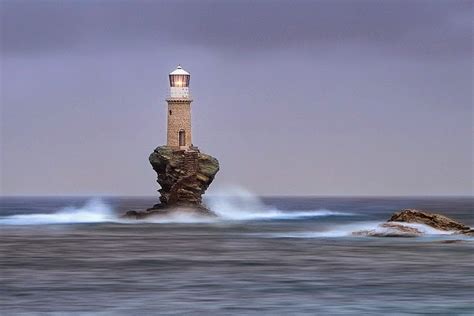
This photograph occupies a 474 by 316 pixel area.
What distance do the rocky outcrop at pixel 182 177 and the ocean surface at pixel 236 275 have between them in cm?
2145

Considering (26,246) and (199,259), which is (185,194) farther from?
(199,259)

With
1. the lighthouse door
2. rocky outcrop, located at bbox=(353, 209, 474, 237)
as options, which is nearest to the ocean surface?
rocky outcrop, located at bbox=(353, 209, 474, 237)

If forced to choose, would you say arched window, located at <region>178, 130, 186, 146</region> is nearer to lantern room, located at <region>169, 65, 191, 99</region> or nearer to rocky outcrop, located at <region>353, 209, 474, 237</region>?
lantern room, located at <region>169, 65, 191, 99</region>

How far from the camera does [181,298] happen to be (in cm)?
3431

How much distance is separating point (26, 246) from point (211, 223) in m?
31.3

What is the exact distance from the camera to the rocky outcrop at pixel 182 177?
3516 inches

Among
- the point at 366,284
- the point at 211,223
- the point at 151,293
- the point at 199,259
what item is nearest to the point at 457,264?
the point at 366,284

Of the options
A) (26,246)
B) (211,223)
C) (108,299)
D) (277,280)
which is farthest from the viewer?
(211,223)

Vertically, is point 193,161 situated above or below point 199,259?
above

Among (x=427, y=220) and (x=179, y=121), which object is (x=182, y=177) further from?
(x=427, y=220)

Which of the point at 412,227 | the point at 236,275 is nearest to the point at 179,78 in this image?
the point at 412,227

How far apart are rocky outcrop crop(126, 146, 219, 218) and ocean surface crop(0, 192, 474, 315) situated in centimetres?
2145

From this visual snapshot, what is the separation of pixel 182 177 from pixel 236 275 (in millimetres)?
48277

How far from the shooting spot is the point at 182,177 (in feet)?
294
